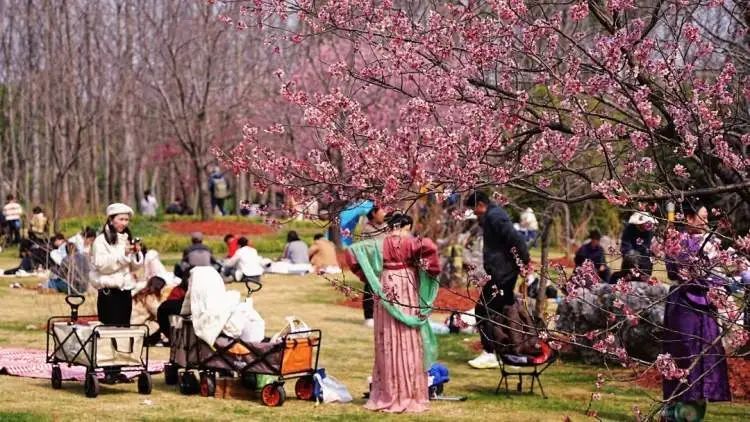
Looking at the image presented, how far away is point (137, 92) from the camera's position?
44250mm

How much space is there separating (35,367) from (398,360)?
12.6 feet

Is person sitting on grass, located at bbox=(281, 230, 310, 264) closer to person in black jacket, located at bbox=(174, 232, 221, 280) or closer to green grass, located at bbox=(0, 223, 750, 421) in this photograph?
person in black jacket, located at bbox=(174, 232, 221, 280)

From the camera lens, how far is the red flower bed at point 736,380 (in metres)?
11.2

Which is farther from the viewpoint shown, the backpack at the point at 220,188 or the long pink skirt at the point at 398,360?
the backpack at the point at 220,188

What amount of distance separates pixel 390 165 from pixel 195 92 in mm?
31143

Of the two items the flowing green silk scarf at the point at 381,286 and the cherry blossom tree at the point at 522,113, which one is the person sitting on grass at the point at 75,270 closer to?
the flowing green silk scarf at the point at 381,286

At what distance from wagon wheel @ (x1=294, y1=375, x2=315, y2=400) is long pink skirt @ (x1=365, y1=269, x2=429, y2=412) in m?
0.59

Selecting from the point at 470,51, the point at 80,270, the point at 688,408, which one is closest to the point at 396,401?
the point at 688,408

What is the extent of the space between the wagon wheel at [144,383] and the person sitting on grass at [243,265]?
10.8m

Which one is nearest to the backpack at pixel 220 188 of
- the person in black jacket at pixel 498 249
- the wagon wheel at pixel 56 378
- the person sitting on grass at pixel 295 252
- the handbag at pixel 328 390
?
the person sitting on grass at pixel 295 252

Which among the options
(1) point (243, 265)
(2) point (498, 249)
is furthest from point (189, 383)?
(1) point (243, 265)

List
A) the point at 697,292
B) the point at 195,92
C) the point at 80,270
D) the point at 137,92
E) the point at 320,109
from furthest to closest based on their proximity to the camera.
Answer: the point at 137,92
the point at 195,92
the point at 80,270
the point at 697,292
the point at 320,109

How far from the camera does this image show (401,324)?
10.1m

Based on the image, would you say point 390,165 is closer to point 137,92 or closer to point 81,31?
point 81,31
